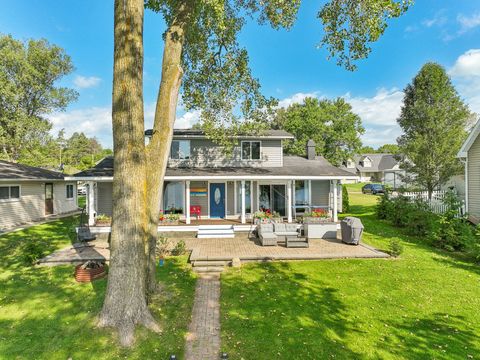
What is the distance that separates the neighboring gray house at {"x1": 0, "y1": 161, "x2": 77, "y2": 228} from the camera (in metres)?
17.7

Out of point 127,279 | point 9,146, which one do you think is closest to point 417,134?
point 127,279

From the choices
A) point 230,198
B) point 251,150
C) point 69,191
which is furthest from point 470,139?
point 69,191

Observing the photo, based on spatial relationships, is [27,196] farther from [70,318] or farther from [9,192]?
[70,318]

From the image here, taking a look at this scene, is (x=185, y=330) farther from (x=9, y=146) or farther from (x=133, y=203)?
(x=9, y=146)

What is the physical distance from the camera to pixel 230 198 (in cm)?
1706

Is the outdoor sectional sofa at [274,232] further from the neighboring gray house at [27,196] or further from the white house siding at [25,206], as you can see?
the white house siding at [25,206]

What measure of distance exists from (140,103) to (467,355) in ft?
28.4

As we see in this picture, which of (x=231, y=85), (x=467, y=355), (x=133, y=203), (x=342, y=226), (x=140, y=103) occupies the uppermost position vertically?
(x=231, y=85)

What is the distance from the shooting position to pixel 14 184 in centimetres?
1831

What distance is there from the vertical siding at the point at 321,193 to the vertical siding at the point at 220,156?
3.01m

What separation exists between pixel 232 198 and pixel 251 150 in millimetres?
3460

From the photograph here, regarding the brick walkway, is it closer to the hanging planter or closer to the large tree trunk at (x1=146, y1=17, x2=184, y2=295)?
the large tree trunk at (x1=146, y1=17, x2=184, y2=295)

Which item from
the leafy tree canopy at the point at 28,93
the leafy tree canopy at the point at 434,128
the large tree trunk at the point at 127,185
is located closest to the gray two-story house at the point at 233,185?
the leafy tree canopy at the point at 434,128

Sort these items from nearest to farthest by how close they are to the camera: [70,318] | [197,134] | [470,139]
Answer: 1. [70,318]
2. [470,139]
3. [197,134]
